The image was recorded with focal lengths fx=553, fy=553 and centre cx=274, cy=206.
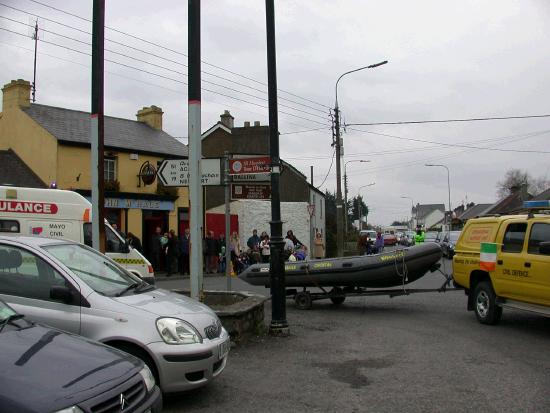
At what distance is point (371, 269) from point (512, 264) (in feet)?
9.54

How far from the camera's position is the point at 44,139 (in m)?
21.6

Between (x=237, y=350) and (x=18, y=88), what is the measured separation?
64.8ft

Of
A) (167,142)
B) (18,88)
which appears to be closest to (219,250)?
(167,142)

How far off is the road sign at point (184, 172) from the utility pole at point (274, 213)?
91 cm

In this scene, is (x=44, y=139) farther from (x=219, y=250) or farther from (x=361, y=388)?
(x=361, y=388)

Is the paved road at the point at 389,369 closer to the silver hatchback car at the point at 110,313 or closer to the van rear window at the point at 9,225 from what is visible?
the silver hatchback car at the point at 110,313

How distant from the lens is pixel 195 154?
8211 millimetres

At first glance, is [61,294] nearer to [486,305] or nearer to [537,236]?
[537,236]

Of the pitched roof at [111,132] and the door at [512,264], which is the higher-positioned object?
the pitched roof at [111,132]

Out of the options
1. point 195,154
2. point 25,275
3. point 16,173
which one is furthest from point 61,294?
point 16,173

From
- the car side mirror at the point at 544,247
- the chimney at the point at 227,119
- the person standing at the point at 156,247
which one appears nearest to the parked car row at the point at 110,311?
the car side mirror at the point at 544,247

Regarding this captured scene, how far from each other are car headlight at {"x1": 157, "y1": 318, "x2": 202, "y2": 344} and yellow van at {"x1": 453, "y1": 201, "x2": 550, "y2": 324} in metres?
5.62

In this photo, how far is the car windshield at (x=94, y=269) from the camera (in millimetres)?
5305

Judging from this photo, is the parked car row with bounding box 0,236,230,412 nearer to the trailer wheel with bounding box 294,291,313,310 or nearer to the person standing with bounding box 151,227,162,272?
the trailer wheel with bounding box 294,291,313,310
